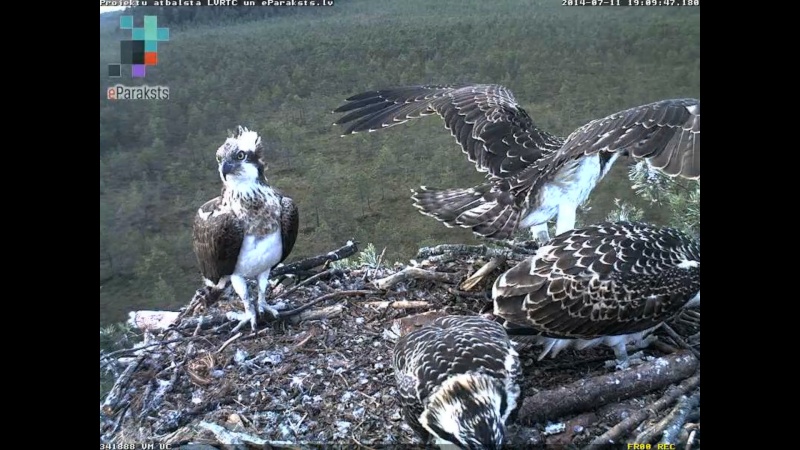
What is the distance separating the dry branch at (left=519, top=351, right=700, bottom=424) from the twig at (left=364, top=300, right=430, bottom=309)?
0.82 m

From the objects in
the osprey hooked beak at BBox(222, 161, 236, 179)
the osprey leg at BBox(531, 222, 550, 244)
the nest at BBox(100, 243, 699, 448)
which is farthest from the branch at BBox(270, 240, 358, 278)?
the osprey leg at BBox(531, 222, 550, 244)

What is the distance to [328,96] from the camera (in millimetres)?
3912

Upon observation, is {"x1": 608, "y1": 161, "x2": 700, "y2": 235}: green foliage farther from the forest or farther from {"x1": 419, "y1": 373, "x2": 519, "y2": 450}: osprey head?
{"x1": 419, "y1": 373, "x2": 519, "y2": 450}: osprey head

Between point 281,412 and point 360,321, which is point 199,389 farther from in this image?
point 360,321

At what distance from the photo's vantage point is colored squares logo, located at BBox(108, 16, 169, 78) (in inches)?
139

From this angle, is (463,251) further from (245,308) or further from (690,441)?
(690,441)

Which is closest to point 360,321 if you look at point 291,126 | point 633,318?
point 291,126

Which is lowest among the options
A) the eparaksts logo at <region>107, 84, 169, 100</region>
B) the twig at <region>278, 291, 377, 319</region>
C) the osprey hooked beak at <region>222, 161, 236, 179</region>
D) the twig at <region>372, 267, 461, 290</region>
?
the twig at <region>278, 291, 377, 319</region>

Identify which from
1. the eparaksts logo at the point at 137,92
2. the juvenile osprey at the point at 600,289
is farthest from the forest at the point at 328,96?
the juvenile osprey at the point at 600,289

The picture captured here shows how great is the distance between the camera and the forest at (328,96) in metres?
3.61

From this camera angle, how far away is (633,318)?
321 cm

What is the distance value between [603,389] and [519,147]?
5.03 feet

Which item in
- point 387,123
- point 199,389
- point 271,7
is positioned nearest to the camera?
point 199,389
